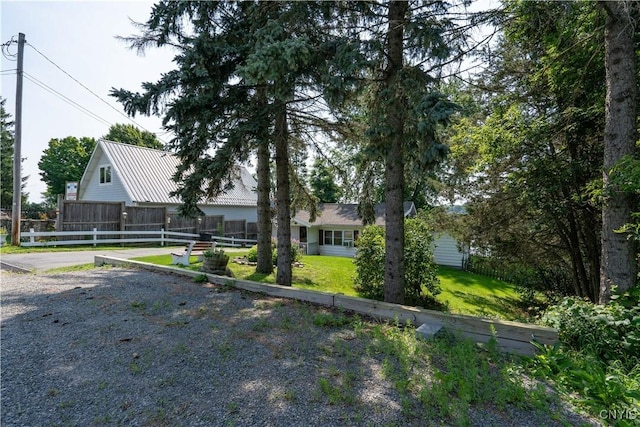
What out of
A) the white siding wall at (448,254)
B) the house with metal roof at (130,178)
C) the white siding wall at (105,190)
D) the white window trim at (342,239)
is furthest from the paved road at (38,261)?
the white siding wall at (448,254)

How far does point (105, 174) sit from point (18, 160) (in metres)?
6.18

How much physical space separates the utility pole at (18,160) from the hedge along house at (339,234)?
13267mm

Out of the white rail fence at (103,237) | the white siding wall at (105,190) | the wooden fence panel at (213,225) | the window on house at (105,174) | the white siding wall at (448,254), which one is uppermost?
the window on house at (105,174)

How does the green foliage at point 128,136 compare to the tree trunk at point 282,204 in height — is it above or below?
above

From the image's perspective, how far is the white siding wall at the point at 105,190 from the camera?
1705 centimetres

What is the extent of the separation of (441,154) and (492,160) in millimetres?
3328

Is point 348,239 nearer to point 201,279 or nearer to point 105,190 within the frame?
point 105,190

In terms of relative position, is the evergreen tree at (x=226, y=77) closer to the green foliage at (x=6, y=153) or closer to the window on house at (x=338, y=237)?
the window on house at (x=338, y=237)

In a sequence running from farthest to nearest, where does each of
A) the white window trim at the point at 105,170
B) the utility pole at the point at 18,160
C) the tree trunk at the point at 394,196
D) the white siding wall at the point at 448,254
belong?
the white siding wall at the point at 448,254 → the white window trim at the point at 105,170 → the utility pole at the point at 18,160 → the tree trunk at the point at 394,196

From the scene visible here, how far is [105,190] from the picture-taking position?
17859 millimetres

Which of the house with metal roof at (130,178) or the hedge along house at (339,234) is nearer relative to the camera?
the house with metal roof at (130,178)

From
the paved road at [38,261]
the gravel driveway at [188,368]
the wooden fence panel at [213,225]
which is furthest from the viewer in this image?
the wooden fence panel at [213,225]

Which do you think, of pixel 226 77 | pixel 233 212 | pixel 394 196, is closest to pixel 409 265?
pixel 394 196

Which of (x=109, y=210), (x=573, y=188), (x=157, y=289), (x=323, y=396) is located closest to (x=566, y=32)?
(x=573, y=188)
